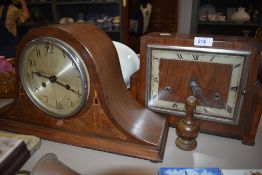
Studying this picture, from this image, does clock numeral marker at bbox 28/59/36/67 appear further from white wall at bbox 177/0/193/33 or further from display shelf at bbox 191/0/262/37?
white wall at bbox 177/0/193/33

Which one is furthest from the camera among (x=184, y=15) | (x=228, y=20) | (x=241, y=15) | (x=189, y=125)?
(x=184, y=15)

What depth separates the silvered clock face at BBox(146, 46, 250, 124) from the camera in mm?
614

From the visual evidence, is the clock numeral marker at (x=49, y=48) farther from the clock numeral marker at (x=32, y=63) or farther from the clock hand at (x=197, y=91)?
the clock hand at (x=197, y=91)

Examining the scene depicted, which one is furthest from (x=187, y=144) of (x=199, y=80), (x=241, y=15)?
(x=241, y=15)

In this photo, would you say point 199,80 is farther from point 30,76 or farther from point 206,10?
point 206,10

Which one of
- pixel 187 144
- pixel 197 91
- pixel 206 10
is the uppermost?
pixel 206 10

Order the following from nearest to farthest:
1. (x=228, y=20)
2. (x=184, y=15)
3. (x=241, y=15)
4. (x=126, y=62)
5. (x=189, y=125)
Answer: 1. (x=189, y=125)
2. (x=126, y=62)
3. (x=241, y=15)
4. (x=228, y=20)
5. (x=184, y=15)

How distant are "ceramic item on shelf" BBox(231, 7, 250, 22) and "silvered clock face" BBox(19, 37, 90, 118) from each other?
2025 mm

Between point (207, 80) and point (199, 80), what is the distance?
0.02 m

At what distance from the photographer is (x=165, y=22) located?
11.8 feet

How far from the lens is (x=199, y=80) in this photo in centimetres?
66

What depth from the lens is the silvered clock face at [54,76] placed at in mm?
595

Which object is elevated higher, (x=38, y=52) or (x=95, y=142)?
(x=38, y=52)

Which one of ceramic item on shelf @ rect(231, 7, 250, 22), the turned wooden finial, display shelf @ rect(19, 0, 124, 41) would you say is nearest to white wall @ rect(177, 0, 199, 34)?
ceramic item on shelf @ rect(231, 7, 250, 22)
